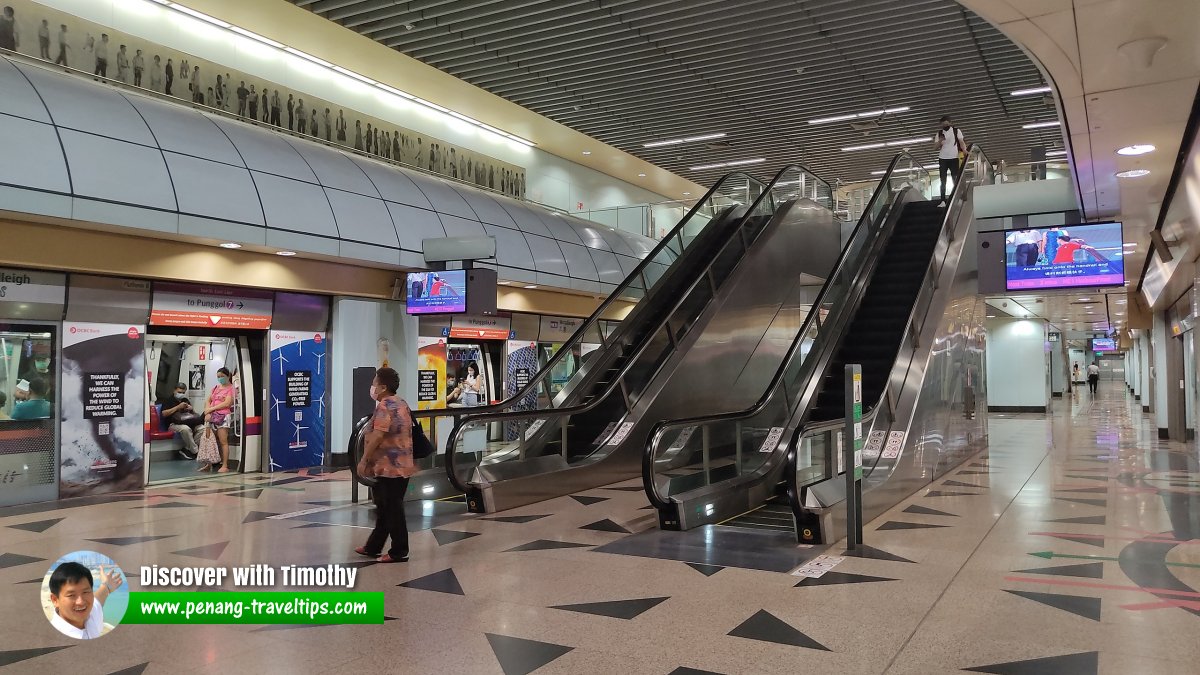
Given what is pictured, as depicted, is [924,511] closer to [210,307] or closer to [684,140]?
[210,307]

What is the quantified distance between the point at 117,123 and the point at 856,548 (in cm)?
964

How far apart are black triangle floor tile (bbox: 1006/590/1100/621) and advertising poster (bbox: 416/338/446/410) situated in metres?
11.4

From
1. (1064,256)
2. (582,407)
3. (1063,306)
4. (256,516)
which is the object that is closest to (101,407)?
(256,516)

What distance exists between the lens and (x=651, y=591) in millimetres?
5684

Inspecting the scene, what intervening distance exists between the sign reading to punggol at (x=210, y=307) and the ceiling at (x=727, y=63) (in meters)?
4.44

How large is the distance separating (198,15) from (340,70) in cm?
289

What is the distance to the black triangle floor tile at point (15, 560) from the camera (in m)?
6.61

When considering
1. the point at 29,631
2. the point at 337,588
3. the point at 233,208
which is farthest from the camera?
the point at 233,208

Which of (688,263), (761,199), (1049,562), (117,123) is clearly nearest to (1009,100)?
(761,199)

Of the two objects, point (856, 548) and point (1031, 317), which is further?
point (1031, 317)

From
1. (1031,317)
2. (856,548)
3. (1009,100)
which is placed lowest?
(856,548)

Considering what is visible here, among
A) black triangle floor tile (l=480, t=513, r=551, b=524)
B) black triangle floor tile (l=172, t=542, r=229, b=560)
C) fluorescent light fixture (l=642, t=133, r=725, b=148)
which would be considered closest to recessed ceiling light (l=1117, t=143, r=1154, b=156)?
black triangle floor tile (l=480, t=513, r=551, b=524)

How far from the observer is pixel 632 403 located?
1209cm

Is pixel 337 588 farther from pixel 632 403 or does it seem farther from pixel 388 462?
pixel 632 403
